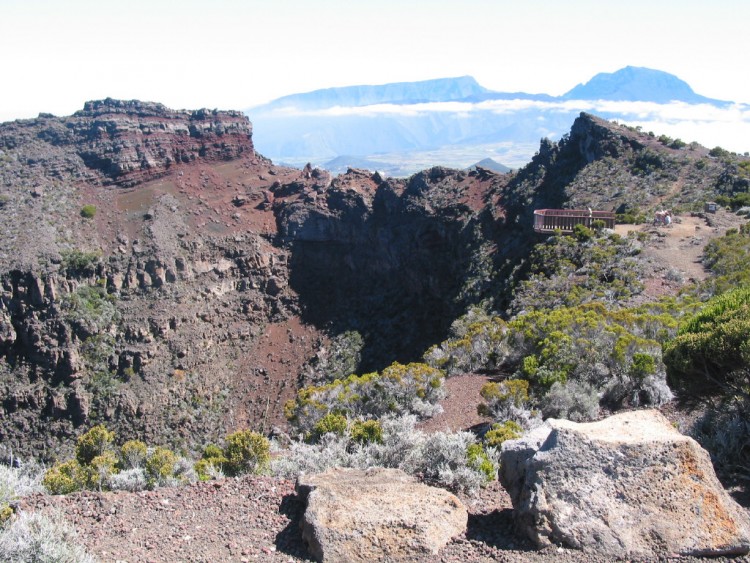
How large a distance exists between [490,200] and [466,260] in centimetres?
638

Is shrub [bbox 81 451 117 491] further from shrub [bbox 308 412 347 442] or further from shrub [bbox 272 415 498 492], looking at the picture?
shrub [bbox 308 412 347 442]

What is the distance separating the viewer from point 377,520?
7293 mm

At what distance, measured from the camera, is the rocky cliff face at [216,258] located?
117 feet

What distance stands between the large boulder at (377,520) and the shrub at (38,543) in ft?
8.44

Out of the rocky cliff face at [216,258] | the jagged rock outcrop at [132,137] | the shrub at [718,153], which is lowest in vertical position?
the rocky cliff face at [216,258]

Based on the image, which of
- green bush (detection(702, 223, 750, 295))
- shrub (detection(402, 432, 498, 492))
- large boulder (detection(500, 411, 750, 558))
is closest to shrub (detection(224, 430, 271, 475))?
shrub (detection(402, 432, 498, 492))

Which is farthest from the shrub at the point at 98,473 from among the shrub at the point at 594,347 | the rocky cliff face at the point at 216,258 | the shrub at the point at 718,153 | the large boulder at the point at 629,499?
the shrub at the point at 718,153

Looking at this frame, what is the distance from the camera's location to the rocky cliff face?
117ft

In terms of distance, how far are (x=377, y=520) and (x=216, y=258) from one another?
41110 millimetres

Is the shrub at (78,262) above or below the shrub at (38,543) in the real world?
below

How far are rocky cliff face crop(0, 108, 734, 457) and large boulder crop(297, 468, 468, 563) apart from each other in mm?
23013

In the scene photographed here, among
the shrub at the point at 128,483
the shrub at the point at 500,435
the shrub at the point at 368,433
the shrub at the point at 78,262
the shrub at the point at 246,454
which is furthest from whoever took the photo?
the shrub at the point at 78,262

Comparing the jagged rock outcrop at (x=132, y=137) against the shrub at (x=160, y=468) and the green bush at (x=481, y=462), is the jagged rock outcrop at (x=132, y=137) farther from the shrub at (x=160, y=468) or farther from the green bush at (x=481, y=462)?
the green bush at (x=481, y=462)

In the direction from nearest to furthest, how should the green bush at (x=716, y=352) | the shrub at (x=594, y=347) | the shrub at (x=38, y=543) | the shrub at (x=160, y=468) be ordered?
1. the shrub at (x=38, y=543)
2. the green bush at (x=716, y=352)
3. the shrub at (x=160, y=468)
4. the shrub at (x=594, y=347)
